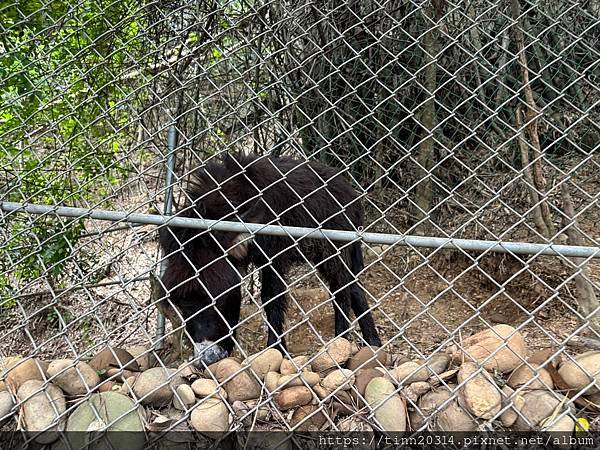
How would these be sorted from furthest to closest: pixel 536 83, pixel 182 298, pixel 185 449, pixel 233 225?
pixel 536 83
pixel 182 298
pixel 233 225
pixel 185 449

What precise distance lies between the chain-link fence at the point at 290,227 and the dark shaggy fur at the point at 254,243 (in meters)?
0.02

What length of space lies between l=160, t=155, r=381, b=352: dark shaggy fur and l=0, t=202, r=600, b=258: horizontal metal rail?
0.36 m

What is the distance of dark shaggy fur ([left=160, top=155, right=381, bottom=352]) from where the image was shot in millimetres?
3096

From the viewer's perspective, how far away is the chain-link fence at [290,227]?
2023mm

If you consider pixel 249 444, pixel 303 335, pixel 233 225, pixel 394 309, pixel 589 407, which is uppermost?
pixel 233 225

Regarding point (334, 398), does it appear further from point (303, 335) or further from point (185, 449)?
point (303, 335)

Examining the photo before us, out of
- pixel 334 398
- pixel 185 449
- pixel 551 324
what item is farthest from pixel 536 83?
pixel 185 449

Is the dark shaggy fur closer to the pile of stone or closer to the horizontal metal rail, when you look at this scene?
the horizontal metal rail

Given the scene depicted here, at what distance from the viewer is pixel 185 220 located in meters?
2.47

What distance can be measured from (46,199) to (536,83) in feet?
13.8

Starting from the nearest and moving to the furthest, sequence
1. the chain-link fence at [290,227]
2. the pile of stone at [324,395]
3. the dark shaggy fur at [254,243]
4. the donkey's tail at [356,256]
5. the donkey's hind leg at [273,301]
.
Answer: the pile of stone at [324,395] → the chain-link fence at [290,227] → the dark shaggy fur at [254,243] → the donkey's hind leg at [273,301] → the donkey's tail at [356,256]

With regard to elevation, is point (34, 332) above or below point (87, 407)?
below

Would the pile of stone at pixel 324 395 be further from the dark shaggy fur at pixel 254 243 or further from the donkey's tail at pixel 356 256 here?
the donkey's tail at pixel 356 256

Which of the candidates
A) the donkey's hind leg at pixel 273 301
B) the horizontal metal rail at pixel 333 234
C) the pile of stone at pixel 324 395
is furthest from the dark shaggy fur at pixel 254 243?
the pile of stone at pixel 324 395
